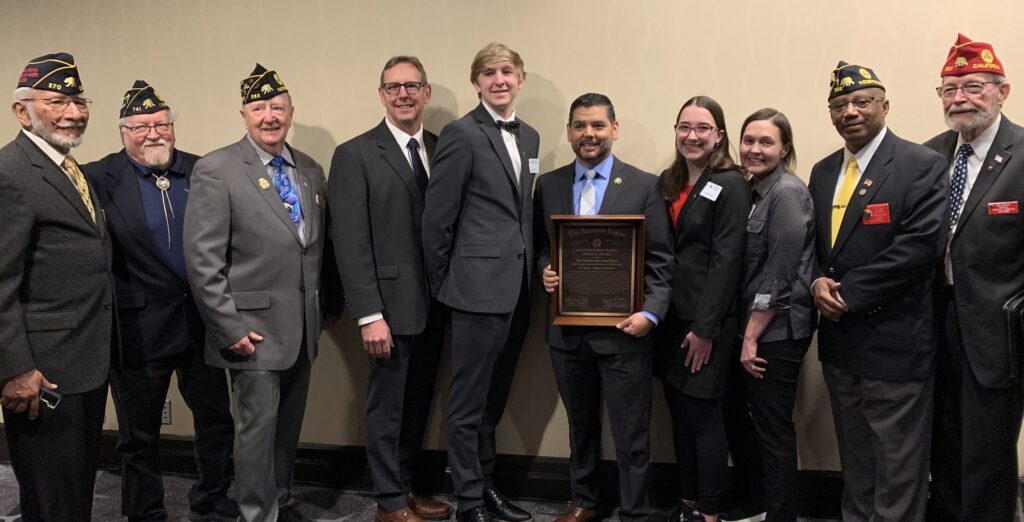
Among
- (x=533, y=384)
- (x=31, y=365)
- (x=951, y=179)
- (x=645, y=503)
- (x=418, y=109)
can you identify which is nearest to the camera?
(x=31, y=365)

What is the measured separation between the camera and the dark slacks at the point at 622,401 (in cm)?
287

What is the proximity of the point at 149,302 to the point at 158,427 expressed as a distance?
55 centimetres

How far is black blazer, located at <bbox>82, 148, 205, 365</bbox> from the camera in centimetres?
296

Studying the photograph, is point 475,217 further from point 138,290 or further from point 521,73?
point 138,290

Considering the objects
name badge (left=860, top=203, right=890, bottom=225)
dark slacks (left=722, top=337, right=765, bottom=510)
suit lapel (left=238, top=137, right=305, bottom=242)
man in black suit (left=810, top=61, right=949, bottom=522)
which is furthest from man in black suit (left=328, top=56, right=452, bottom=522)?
name badge (left=860, top=203, right=890, bottom=225)

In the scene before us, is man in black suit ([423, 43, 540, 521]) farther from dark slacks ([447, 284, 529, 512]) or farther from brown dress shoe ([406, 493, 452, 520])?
brown dress shoe ([406, 493, 452, 520])

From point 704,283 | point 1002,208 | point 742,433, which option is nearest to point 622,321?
point 704,283

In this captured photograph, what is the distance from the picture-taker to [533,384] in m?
3.52

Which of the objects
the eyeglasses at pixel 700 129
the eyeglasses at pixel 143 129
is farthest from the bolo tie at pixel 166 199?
the eyeglasses at pixel 700 129

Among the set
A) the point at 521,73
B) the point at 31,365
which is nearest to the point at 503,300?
the point at 521,73

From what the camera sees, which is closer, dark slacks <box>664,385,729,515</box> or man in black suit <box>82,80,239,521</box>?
dark slacks <box>664,385,729,515</box>

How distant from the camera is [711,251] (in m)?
2.79

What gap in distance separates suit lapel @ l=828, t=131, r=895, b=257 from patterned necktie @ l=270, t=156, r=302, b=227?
6.70 ft

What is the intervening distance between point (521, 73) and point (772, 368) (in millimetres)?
1522
